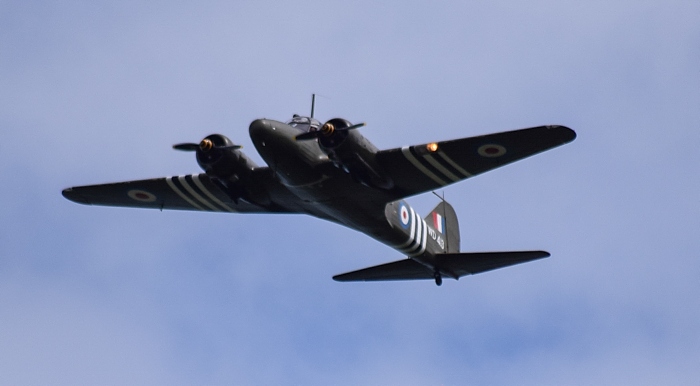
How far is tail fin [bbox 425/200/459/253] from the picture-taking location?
114 ft

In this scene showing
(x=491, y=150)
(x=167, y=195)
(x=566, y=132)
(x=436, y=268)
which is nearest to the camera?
(x=566, y=132)

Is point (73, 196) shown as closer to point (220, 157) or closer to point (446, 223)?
point (220, 157)

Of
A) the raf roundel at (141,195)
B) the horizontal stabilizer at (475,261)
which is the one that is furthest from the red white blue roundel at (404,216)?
the raf roundel at (141,195)

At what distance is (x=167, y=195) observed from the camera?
32.8 m

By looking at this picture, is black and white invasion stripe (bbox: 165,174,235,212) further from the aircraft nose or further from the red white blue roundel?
the aircraft nose

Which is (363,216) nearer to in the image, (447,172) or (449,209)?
(447,172)

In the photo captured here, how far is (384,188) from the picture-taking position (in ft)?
93.5

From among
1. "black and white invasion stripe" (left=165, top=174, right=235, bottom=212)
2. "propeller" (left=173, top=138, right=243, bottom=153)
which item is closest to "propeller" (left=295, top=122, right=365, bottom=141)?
"propeller" (left=173, top=138, right=243, bottom=153)

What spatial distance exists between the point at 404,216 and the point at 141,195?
26.1 ft

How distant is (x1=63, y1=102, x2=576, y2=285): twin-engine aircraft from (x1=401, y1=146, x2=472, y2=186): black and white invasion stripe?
25 mm

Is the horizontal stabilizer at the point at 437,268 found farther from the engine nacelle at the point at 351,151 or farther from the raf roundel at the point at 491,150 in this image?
the engine nacelle at the point at 351,151

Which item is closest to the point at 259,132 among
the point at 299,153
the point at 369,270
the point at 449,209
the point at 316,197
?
the point at 299,153

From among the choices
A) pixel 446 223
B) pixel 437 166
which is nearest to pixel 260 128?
pixel 437 166

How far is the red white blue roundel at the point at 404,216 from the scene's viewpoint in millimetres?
31525
